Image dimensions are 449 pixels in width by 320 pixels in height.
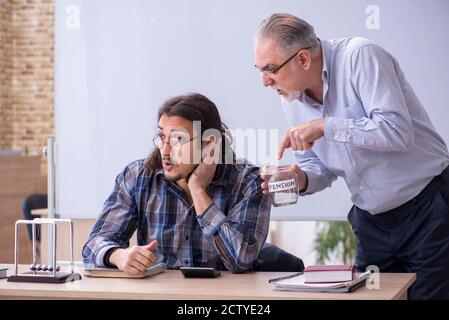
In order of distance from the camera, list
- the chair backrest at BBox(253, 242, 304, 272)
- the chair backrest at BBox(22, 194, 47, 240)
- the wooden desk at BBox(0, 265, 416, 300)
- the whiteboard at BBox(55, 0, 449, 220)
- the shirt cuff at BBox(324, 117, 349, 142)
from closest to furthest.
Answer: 1. the wooden desk at BBox(0, 265, 416, 300)
2. the shirt cuff at BBox(324, 117, 349, 142)
3. the chair backrest at BBox(253, 242, 304, 272)
4. the whiteboard at BBox(55, 0, 449, 220)
5. the chair backrest at BBox(22, 194, 47, 240)

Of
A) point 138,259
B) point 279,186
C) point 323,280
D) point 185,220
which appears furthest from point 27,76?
point 323,280

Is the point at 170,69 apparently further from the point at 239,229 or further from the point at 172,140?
the point at 239,229

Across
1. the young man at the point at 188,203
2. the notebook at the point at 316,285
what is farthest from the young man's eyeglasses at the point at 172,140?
the notebook at the point at 316,285

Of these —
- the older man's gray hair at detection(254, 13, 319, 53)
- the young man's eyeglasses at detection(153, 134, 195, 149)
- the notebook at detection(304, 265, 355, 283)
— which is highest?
the older man's gray hair at detection(254, 13, 319, 53)

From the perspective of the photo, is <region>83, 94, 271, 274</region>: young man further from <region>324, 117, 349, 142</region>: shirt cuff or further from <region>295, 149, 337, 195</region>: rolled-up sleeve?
<region>324, 117, 349, 142</region>: shirt cuff

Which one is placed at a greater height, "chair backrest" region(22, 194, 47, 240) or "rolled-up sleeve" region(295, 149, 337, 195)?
"rolled-up sleeve" region(295, 149, 337, 195)

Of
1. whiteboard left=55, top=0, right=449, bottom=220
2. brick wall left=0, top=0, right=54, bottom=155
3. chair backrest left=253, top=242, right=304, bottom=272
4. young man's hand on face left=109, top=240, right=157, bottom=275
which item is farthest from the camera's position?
brick wall left=0, top=0, right=54, bottom=155

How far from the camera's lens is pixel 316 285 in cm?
232

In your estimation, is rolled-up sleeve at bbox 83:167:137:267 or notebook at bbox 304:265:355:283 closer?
notebook at bbox 304:265:355:283

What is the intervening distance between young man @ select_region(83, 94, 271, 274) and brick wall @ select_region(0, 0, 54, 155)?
22.2 feet

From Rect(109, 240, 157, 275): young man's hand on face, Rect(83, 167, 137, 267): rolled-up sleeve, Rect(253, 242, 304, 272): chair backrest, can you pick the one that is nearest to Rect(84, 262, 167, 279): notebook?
Rect(109, 240, 157, 275): young man's hand on face

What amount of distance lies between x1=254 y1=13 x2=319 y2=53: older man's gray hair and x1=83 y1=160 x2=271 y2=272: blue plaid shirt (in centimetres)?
50

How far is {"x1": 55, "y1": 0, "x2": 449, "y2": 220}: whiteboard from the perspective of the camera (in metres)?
3.65
